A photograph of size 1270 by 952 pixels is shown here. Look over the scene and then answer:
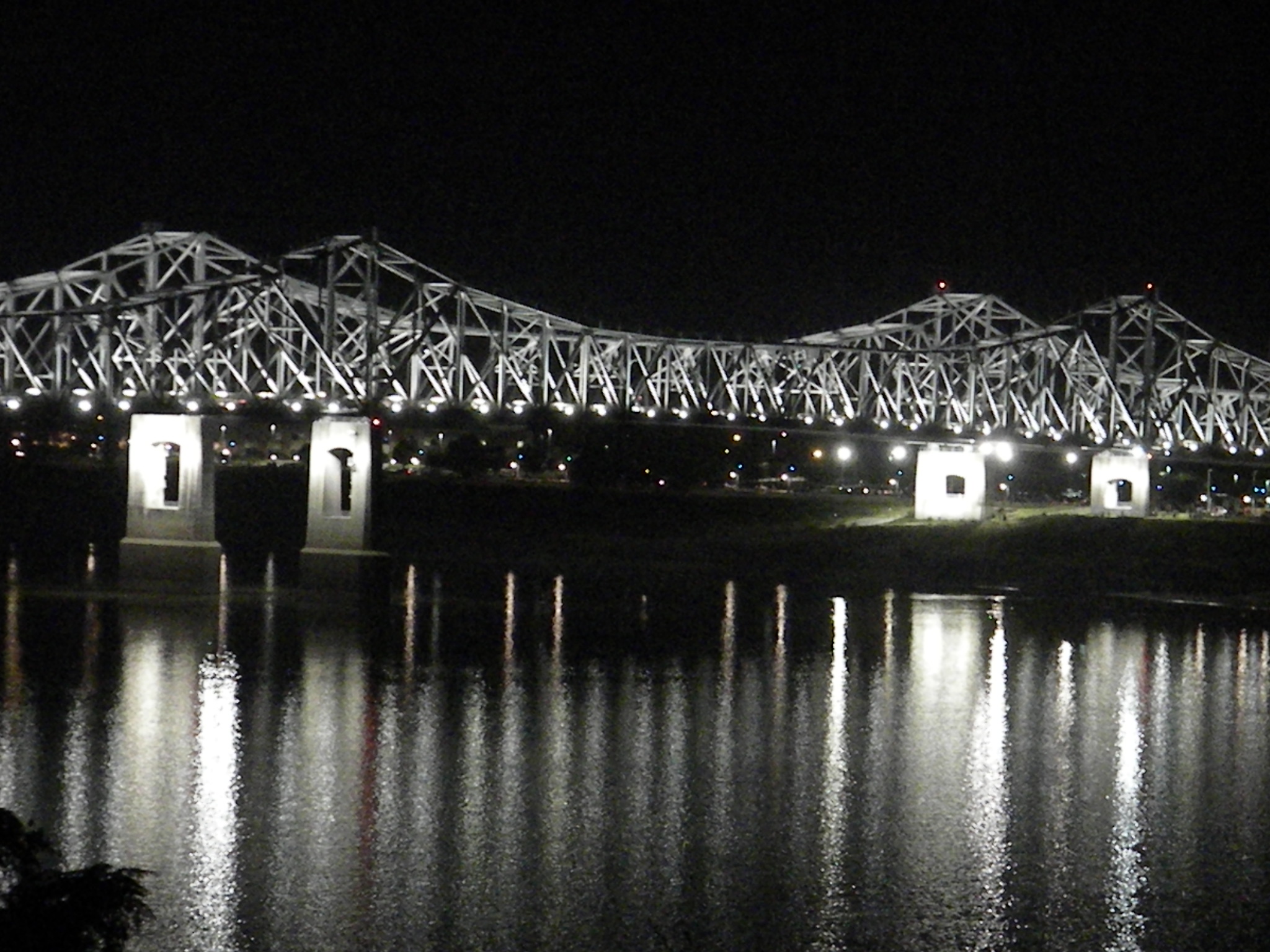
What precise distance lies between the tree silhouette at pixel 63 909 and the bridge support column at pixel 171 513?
47.9 metres

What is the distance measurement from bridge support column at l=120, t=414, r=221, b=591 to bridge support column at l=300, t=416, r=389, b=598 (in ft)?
10.6

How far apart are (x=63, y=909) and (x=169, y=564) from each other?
50260mm

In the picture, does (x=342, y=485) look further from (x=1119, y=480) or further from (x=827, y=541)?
(x=1119, y=480)

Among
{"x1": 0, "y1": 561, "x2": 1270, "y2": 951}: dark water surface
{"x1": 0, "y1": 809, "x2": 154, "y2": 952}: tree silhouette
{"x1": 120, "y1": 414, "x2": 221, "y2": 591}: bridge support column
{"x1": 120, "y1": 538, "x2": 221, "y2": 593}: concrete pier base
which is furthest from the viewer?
{"x1": 120, "y1": 414, "x2": 221, "y2": 591}: bridge support column

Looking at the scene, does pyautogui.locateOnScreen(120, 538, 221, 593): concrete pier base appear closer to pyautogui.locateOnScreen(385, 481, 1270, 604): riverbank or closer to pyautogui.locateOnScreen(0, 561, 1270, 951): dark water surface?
pyautogui.locateOnScreen(0, 561, 1270, 951): dark water surface

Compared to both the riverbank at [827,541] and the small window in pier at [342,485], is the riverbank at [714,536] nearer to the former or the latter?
the riverbank at [827,541]

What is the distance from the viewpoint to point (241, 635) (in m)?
44.8

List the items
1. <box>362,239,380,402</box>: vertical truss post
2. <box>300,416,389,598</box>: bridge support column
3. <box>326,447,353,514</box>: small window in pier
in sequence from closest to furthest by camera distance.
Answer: <box>300,416,389,598</box>: bridge support column → <box>326,447,353,514</box>: small window in pier → <box>362,239,380,402</box>: vertical truss post

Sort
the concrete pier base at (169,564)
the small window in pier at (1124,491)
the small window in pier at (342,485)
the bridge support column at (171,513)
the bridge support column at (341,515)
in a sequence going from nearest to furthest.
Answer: the concrete pier base at (169,564)
the bridge support column at (171,513)
the bridge support column at (341,515)
the small window in pier at (342,485)
the small window in pier at (1124,491)

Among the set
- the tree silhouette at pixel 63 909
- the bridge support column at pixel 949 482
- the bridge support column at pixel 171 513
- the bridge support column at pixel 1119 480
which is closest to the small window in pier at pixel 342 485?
the bridge support column at pixel 171 513

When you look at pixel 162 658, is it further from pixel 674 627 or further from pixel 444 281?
pixel 444 281

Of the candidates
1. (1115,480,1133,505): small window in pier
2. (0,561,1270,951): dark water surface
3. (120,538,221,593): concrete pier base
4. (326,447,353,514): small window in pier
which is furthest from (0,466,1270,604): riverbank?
(0,561,1270,951): dark water surface

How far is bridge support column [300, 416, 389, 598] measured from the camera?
59531 millimetres

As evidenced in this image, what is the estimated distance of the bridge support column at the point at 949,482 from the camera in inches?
3383
